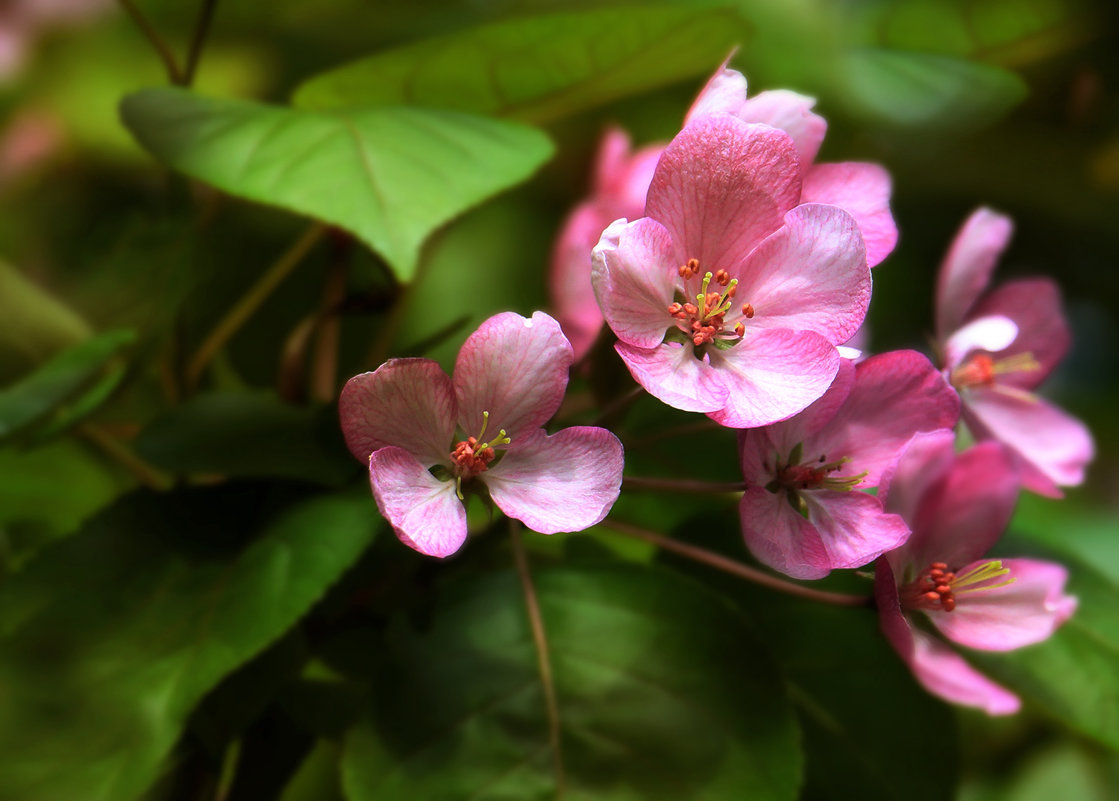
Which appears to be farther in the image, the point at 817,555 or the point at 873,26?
the point at 873,26

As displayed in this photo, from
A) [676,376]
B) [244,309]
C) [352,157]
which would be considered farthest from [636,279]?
[244,309]

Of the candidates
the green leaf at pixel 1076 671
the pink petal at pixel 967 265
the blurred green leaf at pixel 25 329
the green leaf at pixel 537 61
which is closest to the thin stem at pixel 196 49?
the green leaf at pixel 537 61

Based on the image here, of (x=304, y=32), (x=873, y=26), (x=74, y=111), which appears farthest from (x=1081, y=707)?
(x=74, y=111)

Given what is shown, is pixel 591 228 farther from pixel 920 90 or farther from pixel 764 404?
pixel 920 90

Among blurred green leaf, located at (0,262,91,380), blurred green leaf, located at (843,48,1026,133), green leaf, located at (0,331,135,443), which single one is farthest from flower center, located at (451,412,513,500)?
blurred green leaf, located at (843,48,1026,133)

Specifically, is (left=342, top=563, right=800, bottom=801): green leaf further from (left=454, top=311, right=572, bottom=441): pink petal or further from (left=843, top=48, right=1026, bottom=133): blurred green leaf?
(left=843, top=48, right=1026, bottom=133): blurred green leaf

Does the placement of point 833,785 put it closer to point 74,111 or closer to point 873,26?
point 873,26
